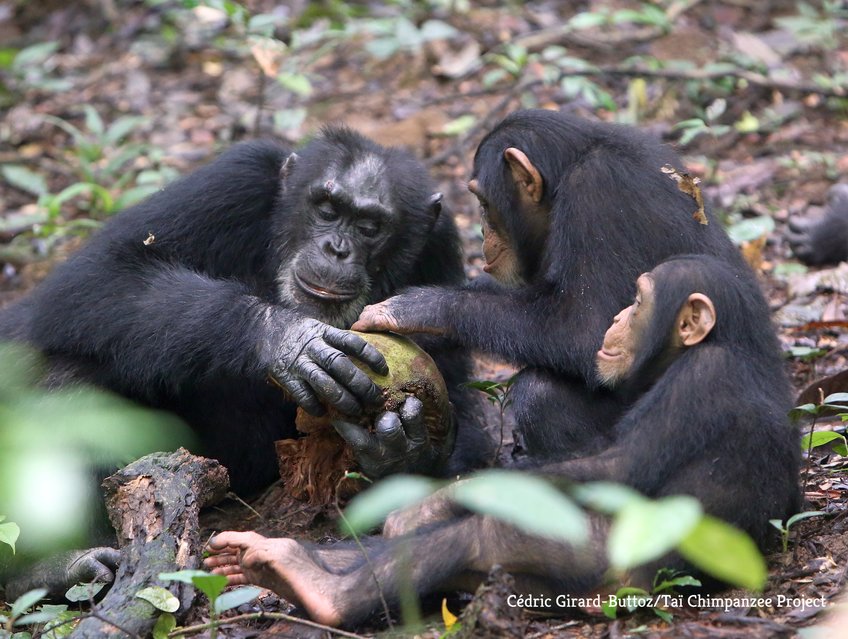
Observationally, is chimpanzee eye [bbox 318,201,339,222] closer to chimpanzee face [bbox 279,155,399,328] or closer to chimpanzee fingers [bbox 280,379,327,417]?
chimpanzee face [bbox 279,155,399,328]

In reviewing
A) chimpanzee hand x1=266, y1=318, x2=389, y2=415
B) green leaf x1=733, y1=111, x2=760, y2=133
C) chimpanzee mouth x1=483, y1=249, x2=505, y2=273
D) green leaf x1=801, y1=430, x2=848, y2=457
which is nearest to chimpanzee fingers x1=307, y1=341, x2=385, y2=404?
chimpanzee hand x1=266, y1=318, x2=389, y2=415

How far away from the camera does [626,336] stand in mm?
4586

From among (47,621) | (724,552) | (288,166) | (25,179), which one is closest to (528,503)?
(724,552)

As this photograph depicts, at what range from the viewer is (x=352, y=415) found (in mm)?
5066

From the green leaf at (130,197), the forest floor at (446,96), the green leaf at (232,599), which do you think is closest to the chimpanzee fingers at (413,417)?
the green leaf at (232,599)

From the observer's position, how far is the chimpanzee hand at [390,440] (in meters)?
5.02

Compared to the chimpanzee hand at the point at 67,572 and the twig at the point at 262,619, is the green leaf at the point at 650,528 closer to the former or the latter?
the twig at the point at 262,619

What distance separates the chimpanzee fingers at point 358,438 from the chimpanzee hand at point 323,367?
7cm

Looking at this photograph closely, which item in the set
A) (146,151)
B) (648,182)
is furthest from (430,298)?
(146,151)

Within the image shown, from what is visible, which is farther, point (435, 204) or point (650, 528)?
point (435, 204)

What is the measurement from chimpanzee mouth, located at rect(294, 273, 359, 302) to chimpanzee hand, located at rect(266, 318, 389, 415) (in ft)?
1.41

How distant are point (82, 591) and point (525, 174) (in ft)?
9.17

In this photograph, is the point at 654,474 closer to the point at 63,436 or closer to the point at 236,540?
the point at 236,540

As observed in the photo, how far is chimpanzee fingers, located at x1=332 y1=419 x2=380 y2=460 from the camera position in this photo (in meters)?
5.05
